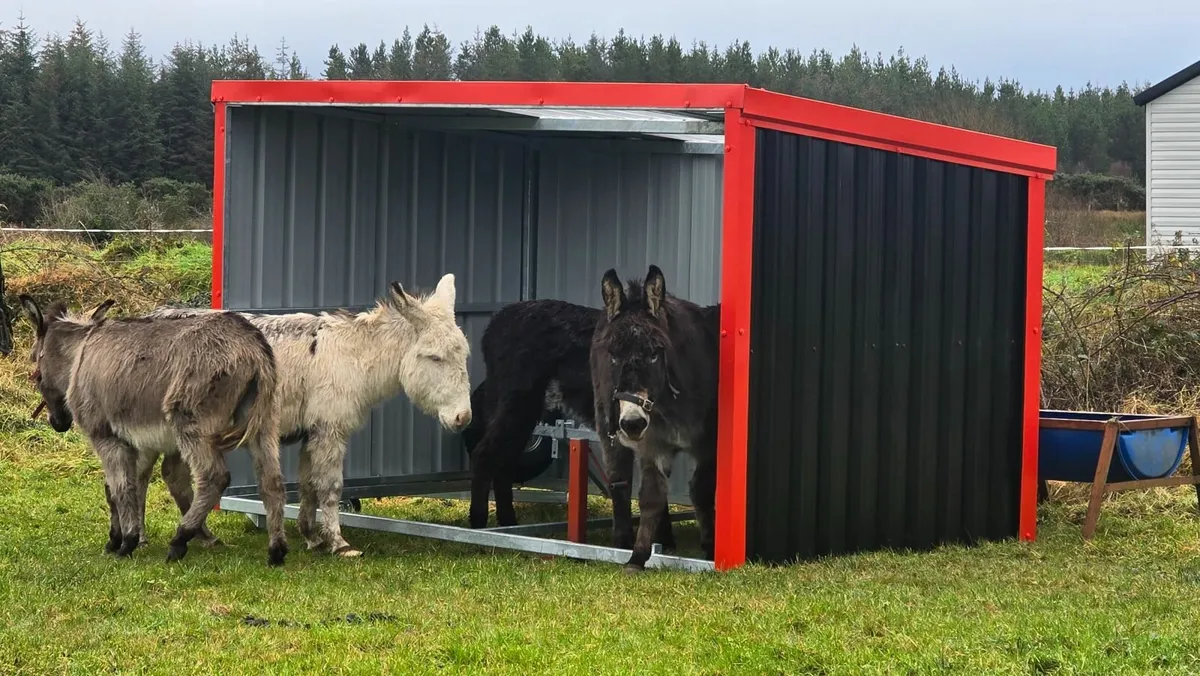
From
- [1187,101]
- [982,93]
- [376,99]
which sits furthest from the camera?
[982,93]

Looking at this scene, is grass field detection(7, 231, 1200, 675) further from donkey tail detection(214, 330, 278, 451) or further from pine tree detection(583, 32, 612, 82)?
pine tree detection(583, 32, 612, 82)

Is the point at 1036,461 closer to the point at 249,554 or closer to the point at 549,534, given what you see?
the point at 549,534

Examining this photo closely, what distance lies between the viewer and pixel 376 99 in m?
9.09

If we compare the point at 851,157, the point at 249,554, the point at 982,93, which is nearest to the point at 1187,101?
the point at 982,93

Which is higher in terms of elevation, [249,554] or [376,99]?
[376,99]

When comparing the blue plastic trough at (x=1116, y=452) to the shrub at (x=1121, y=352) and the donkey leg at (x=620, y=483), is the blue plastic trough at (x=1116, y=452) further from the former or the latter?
the donkey leg at (x=620, y=483)

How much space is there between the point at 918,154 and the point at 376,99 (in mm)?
3467

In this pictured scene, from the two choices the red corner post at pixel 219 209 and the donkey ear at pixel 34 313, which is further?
the red corner post at pixel 219 209

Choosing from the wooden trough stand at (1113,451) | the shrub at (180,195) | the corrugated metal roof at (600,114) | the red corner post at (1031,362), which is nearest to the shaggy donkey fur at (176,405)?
the corrugated metal roof at (600,114)

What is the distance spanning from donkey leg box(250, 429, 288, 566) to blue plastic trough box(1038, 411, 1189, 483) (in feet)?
18.2

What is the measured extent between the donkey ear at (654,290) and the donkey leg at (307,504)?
239cm

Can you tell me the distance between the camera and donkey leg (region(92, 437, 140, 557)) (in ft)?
27.6

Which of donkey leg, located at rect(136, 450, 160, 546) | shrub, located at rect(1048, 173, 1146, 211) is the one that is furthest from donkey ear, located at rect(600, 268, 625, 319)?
shrub, located at rect(1048, 173, 1146, 211)

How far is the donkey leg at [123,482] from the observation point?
8.42m
